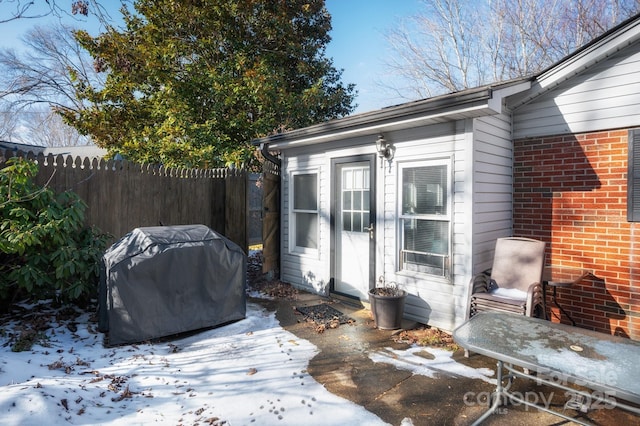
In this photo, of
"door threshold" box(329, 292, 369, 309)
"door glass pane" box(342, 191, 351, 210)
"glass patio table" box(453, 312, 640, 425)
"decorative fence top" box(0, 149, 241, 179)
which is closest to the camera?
"glass patio table" box(453, 312, 640, 425)

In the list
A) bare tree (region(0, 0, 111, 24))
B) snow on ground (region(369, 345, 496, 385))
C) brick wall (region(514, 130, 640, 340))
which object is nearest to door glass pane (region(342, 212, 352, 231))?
snow on ground (region(369, 345, 496, 385))

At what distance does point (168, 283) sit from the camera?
404 centimetres

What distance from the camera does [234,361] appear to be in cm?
357

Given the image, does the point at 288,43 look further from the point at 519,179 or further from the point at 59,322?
the point at 59,322

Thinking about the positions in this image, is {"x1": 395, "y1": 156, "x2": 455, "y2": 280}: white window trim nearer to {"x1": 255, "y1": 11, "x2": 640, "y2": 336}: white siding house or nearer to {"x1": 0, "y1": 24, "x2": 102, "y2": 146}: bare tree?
{"x1": 255, "y1": 11, "x2": 640, "y2": 336}: white siding house

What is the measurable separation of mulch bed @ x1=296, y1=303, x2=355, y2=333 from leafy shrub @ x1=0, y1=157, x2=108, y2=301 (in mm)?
2715

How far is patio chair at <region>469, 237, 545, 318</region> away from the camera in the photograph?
11.8ft

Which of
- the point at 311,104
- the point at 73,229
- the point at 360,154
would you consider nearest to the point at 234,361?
the point at 73,229

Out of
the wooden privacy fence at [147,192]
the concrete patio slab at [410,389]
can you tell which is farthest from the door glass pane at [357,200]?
the wooden privacy fence at [147,192]

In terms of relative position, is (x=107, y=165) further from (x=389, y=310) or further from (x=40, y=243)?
(x=389, y=310)

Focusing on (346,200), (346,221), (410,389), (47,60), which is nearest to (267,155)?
(346,200)

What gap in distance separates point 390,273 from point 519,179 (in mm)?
2051

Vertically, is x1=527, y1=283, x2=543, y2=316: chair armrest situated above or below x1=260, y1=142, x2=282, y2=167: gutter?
below

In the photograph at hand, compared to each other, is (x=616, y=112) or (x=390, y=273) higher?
(x=616, y=112)
